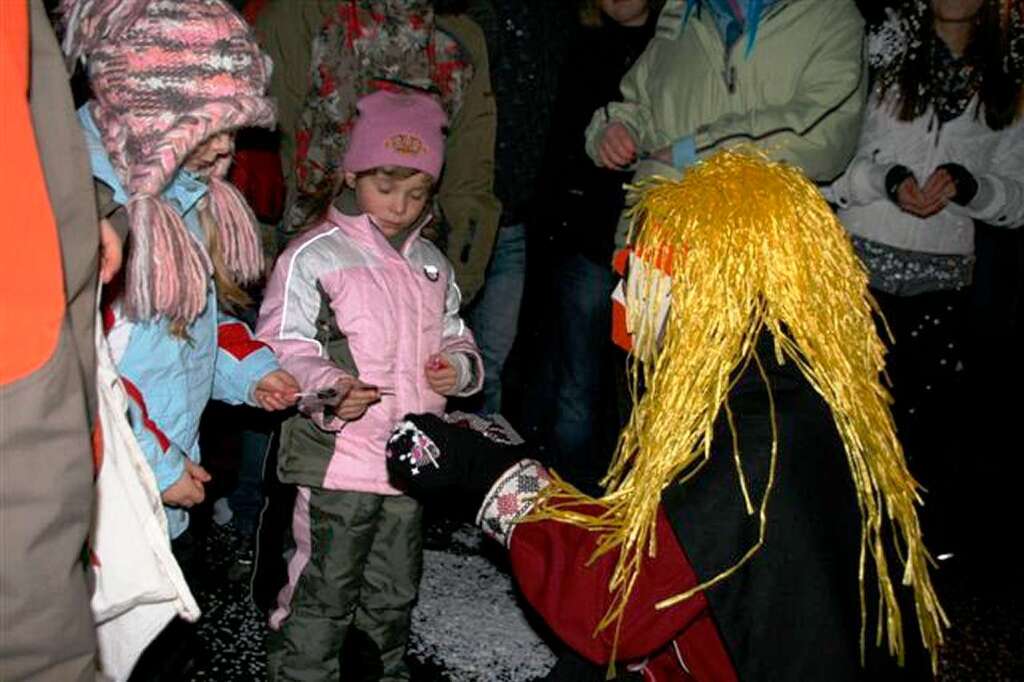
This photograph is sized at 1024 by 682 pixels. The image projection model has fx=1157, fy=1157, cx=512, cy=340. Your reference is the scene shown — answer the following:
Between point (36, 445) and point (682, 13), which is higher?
point (682, 13)

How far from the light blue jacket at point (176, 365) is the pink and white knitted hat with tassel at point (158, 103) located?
48mm

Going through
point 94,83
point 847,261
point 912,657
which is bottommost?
point 912,657

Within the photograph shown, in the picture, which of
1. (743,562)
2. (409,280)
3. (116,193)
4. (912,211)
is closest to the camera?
(743,562)

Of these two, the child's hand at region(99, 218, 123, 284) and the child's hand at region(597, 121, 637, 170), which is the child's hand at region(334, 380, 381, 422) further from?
the child's hand at region(597, 121, 637, 170)

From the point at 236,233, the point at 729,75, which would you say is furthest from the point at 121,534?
the point at 729,75

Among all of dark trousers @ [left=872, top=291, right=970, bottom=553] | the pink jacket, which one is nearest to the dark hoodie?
dark trousers @ [left=872, top=291, right=970, bottom=553]

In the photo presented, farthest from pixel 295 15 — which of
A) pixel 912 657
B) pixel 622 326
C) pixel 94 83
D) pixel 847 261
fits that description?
pixel 912 657

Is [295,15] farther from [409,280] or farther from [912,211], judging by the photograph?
[912,211]

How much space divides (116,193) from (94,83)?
0.85 ft

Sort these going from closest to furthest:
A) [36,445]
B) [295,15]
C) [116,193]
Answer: [36,445], [116,193], [295,15]

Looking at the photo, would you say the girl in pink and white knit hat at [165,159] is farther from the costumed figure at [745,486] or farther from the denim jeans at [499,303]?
the denim jeans at [499,303]

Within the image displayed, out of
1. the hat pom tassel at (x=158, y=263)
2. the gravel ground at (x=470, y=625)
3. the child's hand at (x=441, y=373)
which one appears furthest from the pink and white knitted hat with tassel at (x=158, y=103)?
the gravel ground at (x=470, y=625)

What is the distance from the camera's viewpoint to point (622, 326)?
2430 millimetres

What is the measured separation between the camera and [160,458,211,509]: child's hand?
7.84 feet
